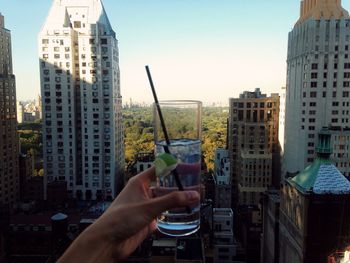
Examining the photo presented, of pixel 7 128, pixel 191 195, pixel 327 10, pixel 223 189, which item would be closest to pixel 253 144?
pixel 223 189

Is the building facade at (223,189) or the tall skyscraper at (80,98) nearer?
the tall skyscraper at (80,98)

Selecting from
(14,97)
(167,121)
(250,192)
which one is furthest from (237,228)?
(167,121)

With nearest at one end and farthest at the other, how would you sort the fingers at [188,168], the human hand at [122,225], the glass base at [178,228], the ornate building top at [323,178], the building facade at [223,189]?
the human hand at [122,225]
the fingers at [188,168]
the glass base at [178,228]
the ornate building top at [323,178]
the building facade at [223,189]

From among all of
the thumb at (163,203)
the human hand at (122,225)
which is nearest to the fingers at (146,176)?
the human hand at (122,225)

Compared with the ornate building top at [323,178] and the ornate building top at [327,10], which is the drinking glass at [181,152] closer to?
the ornate building top at [323,178]

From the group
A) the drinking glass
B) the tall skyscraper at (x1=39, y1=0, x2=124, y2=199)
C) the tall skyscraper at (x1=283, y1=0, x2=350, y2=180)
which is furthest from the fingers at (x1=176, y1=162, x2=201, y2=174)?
the tall skyscraper at (x1=39, y1=0, x2=124, y2=199)

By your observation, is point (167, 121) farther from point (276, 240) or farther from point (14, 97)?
point (14, 97)

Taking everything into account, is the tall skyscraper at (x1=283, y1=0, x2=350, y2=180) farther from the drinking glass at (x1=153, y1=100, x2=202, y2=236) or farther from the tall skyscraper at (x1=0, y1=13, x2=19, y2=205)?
the drinking glass at (x1=153, y1=100, x2=202, y2=236)
